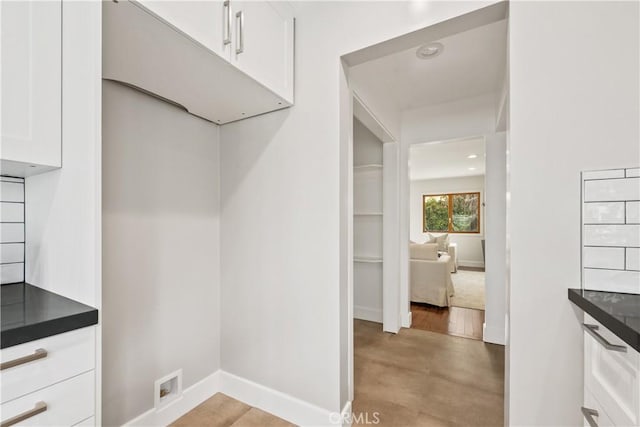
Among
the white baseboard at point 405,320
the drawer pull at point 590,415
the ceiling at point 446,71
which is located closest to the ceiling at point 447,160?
the ceiling at point 446,71

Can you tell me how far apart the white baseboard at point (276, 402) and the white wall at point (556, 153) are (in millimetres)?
961

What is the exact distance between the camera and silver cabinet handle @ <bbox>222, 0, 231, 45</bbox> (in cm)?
128

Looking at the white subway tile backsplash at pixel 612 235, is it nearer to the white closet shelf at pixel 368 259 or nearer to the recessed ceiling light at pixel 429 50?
the recessed ceiling light at pixel 429 50

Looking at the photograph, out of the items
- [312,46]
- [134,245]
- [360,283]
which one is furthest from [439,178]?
[134,245]

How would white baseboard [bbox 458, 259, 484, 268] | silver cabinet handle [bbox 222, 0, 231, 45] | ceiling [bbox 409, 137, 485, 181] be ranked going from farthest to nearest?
1. white baseboard [bbox 458, 259, 484, 268]
2. ceiling [bbox 409, 137, 485, 181]
3. silver cabinet handle [bbox 222, 0, 231, 45]

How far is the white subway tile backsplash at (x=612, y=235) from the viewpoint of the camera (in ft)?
3.44

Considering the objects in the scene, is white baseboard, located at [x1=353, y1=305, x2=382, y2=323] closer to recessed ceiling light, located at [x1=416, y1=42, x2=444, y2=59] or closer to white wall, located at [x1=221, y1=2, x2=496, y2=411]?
white wall, located at [x1=221, y1=2, x2=496, y2=411]

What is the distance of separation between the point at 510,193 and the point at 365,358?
6.53 ft

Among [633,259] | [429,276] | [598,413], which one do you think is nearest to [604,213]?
[633,259]

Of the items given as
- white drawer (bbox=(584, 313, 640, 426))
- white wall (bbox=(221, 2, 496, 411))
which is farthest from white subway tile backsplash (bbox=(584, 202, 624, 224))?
white wall (bbox=(221, 2, 496, 411))

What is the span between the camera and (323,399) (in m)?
1.67

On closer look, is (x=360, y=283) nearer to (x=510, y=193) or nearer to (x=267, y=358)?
(x=267, y=358)

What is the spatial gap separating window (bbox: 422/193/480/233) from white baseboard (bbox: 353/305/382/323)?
6129 millimetres

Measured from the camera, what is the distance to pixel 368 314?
366cm
